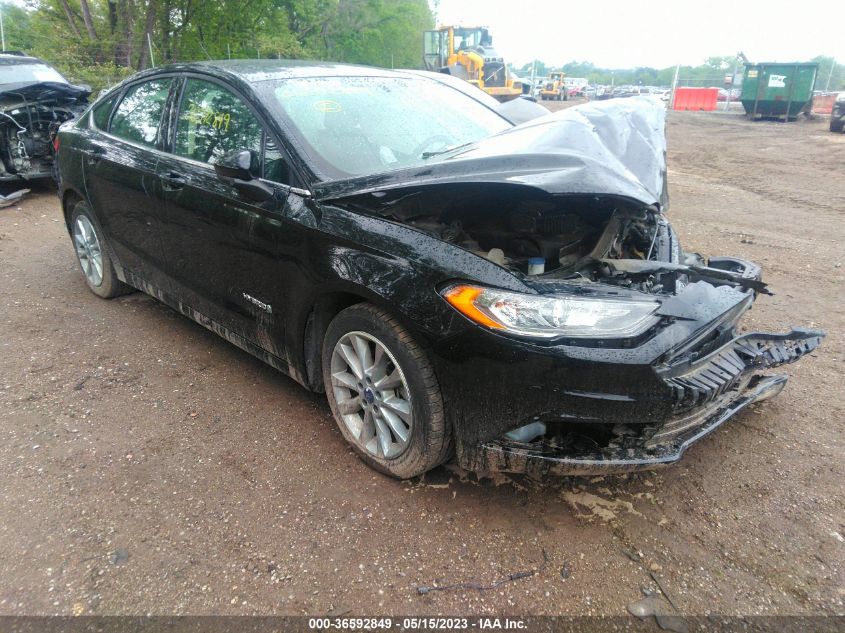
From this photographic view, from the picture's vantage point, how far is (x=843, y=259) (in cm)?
577

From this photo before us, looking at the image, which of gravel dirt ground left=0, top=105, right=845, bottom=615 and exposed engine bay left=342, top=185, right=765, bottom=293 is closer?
gravel dirt ground left=0, top=105, right=845, bottom=615

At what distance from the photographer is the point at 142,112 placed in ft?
13.4

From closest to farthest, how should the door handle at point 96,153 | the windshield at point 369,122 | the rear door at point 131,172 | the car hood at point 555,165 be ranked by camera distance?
the car hood at point 555,165, the windshield at point 369,122, the rear door at point 131,172, the door handle at point 96,153

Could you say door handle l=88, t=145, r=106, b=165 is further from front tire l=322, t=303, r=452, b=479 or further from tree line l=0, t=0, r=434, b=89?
tree line l=0, t=0, r=434, b=89

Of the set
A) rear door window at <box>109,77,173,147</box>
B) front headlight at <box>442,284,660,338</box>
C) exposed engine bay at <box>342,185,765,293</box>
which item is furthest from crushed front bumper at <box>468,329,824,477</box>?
rear door window at <box>109,77,173,147</box>

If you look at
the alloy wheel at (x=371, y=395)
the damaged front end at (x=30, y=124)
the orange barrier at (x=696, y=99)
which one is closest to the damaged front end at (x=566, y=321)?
the alloy wheel at (x=371, y=395)

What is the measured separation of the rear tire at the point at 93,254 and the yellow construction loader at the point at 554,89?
41810 mm

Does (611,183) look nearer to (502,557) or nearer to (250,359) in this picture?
(502,557)

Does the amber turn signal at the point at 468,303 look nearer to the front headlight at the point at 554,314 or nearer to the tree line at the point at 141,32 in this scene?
the front headlight at the point at 554,314

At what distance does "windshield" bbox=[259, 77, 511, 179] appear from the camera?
3.00 meters

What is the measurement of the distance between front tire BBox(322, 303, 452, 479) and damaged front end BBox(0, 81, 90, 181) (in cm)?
733

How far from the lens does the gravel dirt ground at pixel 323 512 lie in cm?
218

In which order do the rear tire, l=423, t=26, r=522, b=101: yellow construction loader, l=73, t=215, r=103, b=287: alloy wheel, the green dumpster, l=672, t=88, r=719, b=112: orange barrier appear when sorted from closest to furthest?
the rear tire → l=73, t=215, r=103, b=287: alloy wheel → the green dumpster → l=423, t=26, r=522, b=101: yellow construction loader → l=672, t=88, r=719, b=112: orange barrier

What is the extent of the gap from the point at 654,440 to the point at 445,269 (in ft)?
3.41
